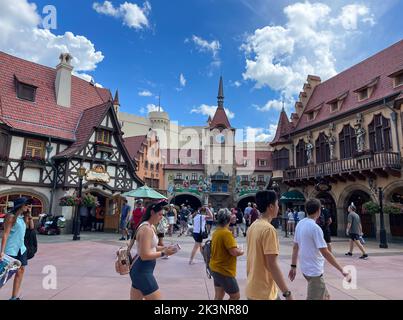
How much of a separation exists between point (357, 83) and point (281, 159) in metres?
9.08

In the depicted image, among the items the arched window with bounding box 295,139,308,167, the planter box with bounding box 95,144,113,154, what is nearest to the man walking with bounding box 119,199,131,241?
the planter box with bounding box 95,144,113,154

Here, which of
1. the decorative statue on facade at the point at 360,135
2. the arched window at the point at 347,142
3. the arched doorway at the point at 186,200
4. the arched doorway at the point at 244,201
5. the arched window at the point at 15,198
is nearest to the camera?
the arched window at the point at 15,198

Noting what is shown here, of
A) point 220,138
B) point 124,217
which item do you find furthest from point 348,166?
point 220,138

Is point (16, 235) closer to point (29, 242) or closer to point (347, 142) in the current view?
point (29, 242)

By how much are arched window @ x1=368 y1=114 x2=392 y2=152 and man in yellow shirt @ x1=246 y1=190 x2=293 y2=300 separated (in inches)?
736

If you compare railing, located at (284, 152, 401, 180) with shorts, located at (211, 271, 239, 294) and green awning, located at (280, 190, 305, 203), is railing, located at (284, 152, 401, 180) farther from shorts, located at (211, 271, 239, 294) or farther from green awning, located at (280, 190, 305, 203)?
shorts, located at (211, 271, 239, 294)

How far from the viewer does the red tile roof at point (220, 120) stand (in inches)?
1738

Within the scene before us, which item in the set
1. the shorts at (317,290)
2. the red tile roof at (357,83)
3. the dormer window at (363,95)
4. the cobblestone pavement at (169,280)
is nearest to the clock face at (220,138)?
the red tile roof at (357,83)

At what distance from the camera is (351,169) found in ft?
64.0

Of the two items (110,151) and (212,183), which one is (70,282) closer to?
(110,151)

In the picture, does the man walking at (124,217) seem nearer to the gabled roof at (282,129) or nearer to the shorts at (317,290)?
the shorts at (317,290)

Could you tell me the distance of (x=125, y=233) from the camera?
16.7m

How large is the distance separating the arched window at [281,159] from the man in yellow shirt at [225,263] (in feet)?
82.0

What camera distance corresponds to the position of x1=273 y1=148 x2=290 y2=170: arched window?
28141 millimetres
